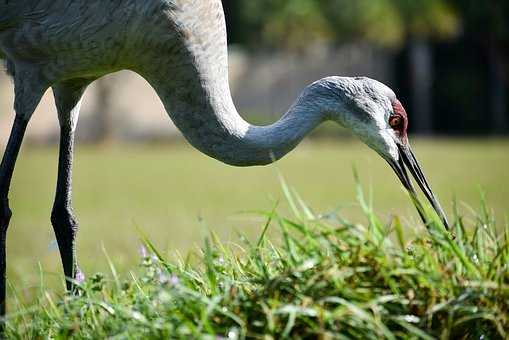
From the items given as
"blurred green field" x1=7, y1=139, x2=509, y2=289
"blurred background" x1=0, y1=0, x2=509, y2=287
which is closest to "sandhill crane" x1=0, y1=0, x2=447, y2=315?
"blurred green field" x1=7, y1=139, x2=509, y2=289

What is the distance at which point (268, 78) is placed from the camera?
3362 cm

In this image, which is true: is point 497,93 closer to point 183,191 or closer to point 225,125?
point 183,191

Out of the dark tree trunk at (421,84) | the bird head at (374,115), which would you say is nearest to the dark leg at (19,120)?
the bird head at (374,115)

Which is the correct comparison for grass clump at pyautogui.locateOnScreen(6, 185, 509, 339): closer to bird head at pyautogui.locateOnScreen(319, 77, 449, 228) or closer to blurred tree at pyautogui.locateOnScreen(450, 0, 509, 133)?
bird head at pyautogui.locateOnScreen(319, 77, 449, 228)

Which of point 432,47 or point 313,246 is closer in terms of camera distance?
point 313,246

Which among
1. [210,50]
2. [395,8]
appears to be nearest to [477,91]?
[395,8]

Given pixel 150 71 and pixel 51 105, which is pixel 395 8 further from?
pixel 150 71

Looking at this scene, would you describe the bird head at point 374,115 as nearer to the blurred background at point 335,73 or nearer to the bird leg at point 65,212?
the bird leg at point 65,212

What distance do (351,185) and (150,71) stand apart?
1103 cm

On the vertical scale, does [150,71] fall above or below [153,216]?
above

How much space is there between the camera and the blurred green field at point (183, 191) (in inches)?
353

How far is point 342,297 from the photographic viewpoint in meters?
3.37

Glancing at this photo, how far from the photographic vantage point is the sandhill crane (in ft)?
15.3

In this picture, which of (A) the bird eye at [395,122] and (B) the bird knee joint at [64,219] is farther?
(B) the bird knee joint at [64,219]
